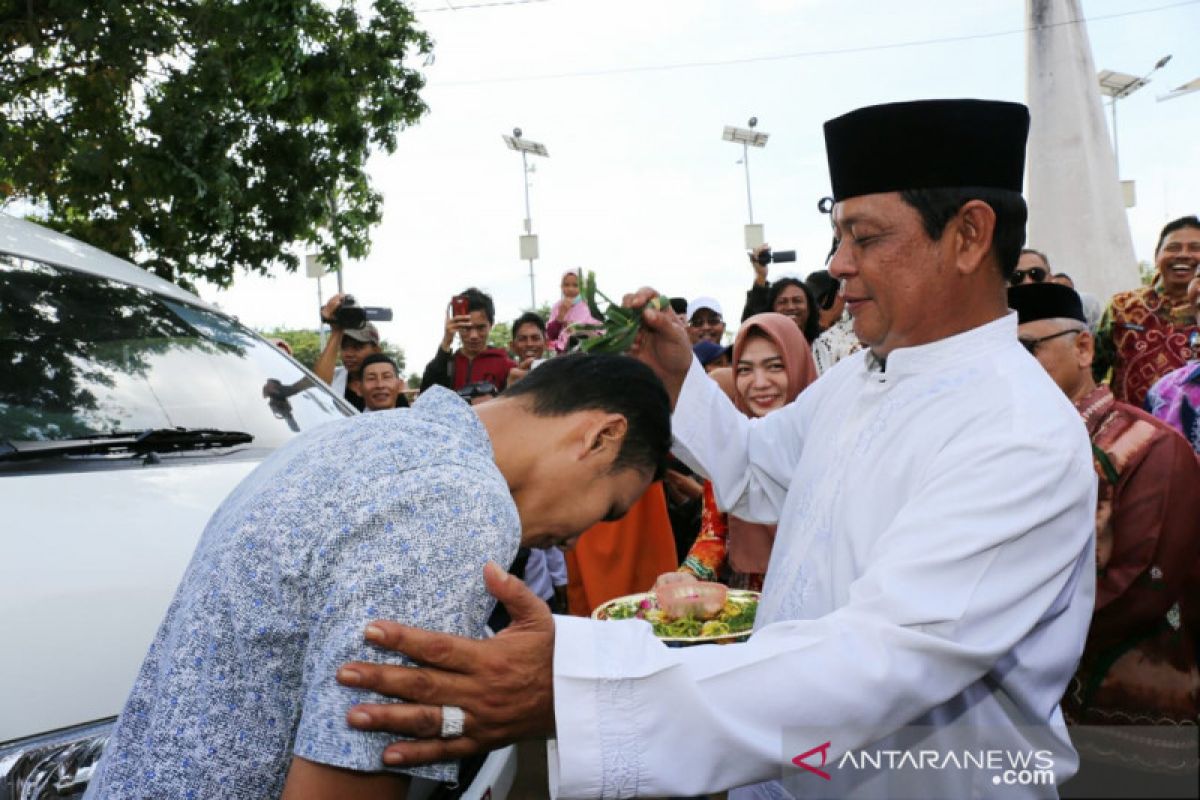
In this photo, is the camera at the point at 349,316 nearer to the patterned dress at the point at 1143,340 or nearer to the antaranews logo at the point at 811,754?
the patterned dress at the point at 1143,340

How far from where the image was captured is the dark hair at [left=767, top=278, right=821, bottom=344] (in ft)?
21.9

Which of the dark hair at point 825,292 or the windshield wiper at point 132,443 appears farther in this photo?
the dark hair at point 825,292

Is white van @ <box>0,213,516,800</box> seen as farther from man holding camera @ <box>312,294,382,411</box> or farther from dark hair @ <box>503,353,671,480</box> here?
man holding camera @ <box>312,294,382,411</box>

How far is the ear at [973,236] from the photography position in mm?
2076

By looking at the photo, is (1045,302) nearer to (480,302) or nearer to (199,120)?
(480,302)

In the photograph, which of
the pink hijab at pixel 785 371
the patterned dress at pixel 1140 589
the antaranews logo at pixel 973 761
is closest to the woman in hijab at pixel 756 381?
the pink hijab at pixel 785 371

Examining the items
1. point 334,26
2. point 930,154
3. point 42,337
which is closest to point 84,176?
point 334,26

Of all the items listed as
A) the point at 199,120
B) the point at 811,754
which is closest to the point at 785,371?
the point at 811,754

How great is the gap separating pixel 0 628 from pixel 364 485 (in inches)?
50.3

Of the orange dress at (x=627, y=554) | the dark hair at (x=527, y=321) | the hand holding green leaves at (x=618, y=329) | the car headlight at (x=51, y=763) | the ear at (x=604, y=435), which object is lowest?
the orange dress at (x=627, y=554)

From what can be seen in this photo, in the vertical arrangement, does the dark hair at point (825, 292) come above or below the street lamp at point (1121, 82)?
below

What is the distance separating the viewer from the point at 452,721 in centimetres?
144

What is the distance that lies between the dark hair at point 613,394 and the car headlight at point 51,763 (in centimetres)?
125

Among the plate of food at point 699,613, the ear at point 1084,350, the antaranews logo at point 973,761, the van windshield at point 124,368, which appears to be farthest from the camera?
the ear at point 1084,350
